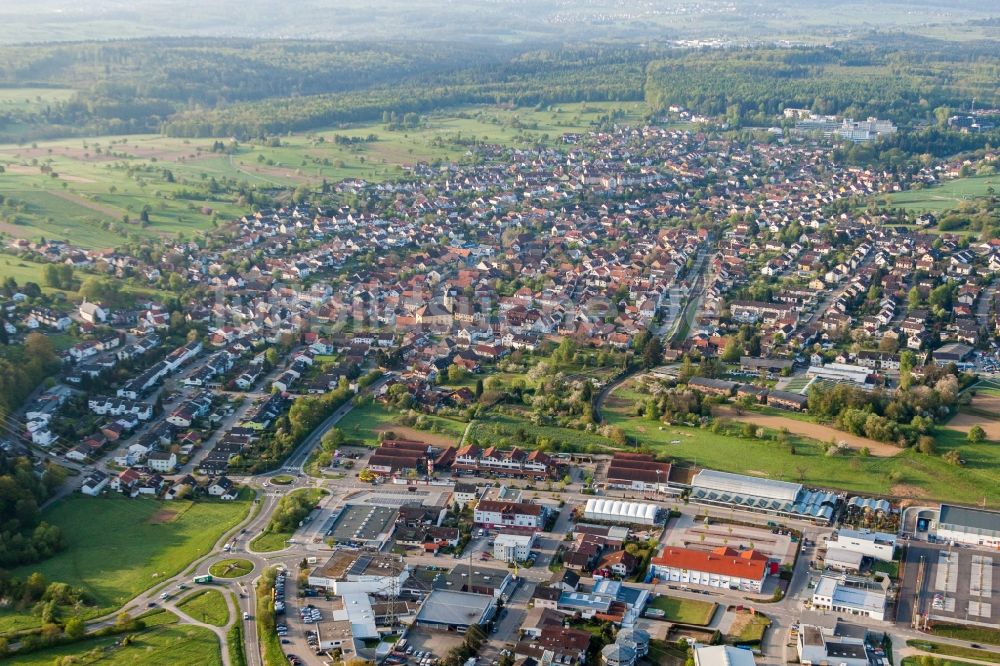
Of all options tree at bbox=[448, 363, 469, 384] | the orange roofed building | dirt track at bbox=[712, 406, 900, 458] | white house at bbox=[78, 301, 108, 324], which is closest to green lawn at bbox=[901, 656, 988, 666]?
the orange roofed building

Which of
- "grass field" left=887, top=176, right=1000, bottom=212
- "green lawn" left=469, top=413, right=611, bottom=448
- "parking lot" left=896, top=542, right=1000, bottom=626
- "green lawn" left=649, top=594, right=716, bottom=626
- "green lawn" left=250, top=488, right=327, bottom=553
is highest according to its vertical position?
"grass field" left=887, top=176, right=1000, bottom=212

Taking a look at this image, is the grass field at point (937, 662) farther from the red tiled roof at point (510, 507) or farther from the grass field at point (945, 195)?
the grass field at point (945, 195)

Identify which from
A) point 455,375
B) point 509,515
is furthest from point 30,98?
point 509,515

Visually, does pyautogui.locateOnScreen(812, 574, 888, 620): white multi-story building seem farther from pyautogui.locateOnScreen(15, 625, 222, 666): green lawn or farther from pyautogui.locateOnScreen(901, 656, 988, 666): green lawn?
pyautogui.locateOnScreen(15, 625, 222, 666): green lawn

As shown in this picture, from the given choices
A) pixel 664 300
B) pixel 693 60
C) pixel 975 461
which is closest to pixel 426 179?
pixel 664 300

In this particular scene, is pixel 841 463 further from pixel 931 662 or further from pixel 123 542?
pixel 123 542

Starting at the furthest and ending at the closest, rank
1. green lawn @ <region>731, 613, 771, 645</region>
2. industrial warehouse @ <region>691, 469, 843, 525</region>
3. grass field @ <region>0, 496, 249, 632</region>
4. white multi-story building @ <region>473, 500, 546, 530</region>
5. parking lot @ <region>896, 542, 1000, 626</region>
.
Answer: industrial warehouse @ <region>691, 469, 843, 525</region>, white multi-story building @ <region>473, 500, 546, 530</region>, grass field @ <region>0, 496, 249, 632</region>, parking lot @ <region>896, 542, 1000, 626</region>, green lawn @ <region>731, 613, 771, 645</region>

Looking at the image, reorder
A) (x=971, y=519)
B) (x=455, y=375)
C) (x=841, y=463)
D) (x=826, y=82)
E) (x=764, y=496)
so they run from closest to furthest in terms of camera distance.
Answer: (x=971, y=519) → (x=764, y=496) → (x=841, y=463) → (x=455, y=375) → (x=826, y=82)
